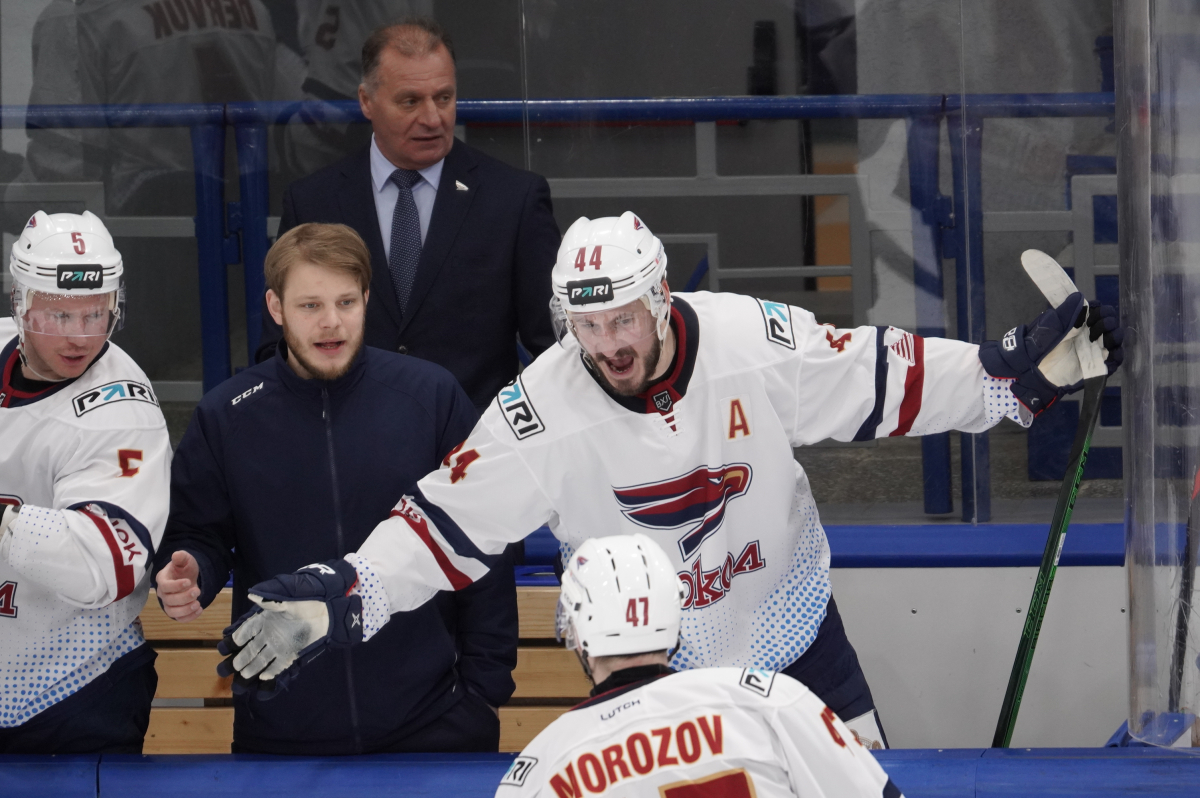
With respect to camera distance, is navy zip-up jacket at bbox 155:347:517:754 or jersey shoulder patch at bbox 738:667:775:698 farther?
navy zip-up jacket at bbox 155:347:517:754

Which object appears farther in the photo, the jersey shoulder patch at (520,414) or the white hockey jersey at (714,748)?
the jersey shoulder patch at (520,414)

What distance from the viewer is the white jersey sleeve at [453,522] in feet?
7.79

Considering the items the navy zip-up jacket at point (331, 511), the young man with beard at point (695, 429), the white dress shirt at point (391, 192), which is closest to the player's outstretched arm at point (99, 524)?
the navy zip-up jacket at point (331, 511)

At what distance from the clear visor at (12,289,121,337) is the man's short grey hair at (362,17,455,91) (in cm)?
97

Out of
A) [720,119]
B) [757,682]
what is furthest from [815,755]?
[720,119]

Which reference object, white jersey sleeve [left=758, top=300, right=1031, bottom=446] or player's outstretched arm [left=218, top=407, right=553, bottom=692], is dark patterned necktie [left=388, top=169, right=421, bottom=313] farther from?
white jersey sleeve [left=758, top=300, right=1031, bottom=446]

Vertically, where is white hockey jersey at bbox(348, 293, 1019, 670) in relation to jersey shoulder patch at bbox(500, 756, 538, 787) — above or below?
above

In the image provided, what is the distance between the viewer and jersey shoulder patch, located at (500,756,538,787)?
178 centimetres

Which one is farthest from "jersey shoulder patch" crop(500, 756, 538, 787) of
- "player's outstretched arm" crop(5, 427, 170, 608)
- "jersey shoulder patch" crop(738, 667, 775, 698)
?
"player's outstretched arm" crop(5, 427, 170, 608)

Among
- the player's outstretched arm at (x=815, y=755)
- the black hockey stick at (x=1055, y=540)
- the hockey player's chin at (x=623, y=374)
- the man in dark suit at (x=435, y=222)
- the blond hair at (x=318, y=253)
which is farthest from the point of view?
the man in dark suit at (x=435, y=222)

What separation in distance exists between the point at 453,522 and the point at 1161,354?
4.17 feet

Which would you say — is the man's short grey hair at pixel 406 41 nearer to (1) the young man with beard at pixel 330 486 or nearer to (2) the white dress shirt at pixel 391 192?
(2) the white dress shirt at pixel 391 192

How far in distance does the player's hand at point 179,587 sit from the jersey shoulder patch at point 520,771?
815 mm

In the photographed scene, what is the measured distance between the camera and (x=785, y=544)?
8.43 ft
